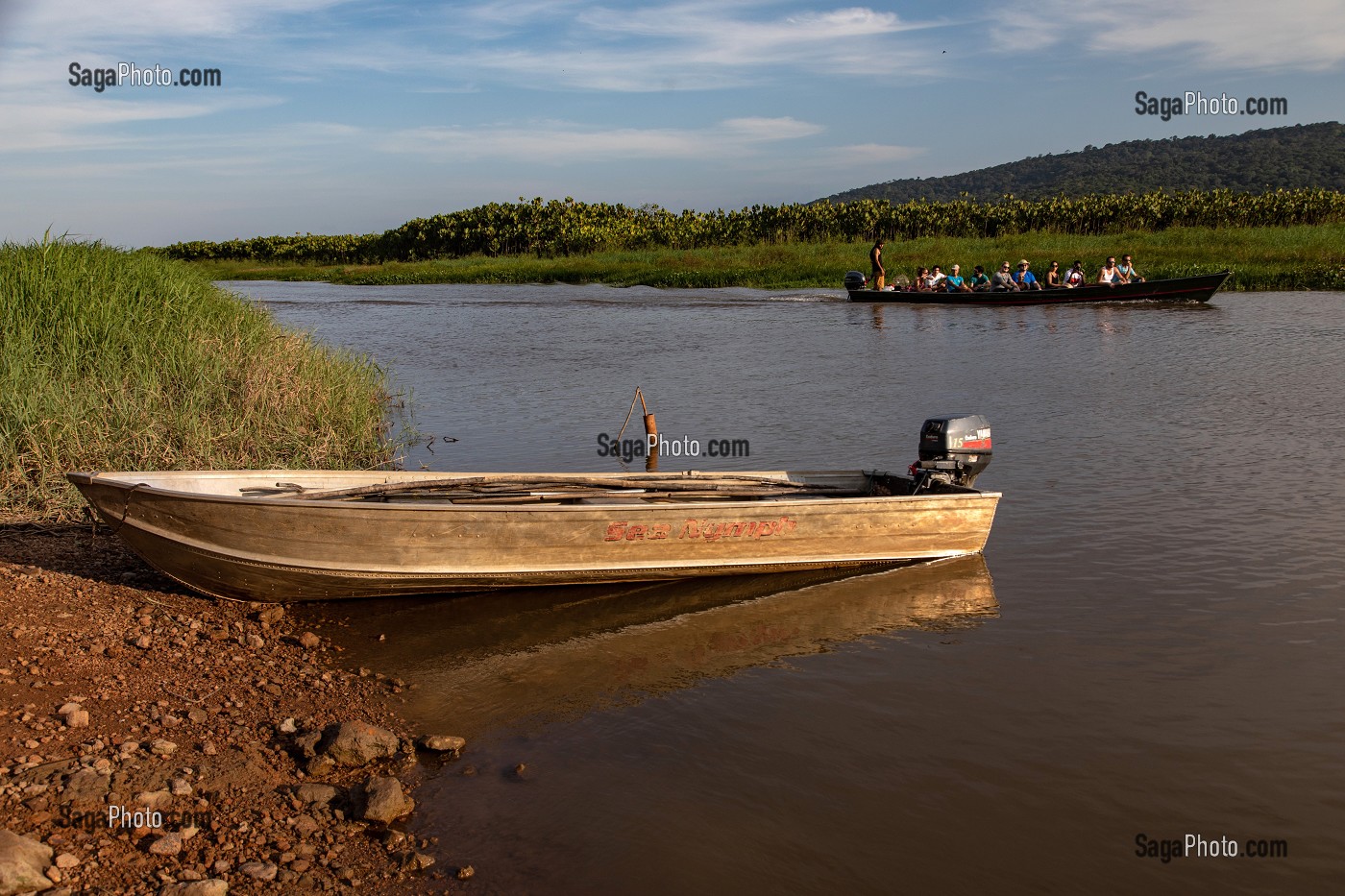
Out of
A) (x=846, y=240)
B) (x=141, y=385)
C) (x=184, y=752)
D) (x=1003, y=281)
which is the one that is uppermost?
(x=846, y=240)

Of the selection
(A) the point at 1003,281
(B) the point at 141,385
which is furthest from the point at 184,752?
(A) the point at 1003,281

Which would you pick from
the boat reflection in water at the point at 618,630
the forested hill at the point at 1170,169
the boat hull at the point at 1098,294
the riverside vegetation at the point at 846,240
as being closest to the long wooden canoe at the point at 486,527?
the boat reflection in water at the point at 618,630

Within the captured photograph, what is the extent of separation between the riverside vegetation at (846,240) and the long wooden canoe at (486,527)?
28112 mm

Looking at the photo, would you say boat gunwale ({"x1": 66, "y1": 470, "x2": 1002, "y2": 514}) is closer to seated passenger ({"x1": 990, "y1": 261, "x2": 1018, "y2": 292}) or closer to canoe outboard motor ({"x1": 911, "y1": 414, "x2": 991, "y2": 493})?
canoe outboard motor ({"x1": 911, "y1": 414, "x2": 991, "y2": 493})

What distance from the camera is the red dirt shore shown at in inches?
165

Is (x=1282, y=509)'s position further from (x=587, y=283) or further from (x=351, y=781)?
(x=587, y=283)

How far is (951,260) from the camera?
39.1m

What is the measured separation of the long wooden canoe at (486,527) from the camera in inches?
273

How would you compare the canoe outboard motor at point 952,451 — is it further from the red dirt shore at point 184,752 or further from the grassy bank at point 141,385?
the grassy bank at point 141,385

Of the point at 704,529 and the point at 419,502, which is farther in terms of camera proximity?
the point at 704,529

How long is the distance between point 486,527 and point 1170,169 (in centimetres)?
12732

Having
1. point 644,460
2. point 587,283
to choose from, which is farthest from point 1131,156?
point 644,460

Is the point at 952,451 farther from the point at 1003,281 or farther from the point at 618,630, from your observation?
A: the point at 1003,281

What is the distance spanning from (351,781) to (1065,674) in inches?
156
